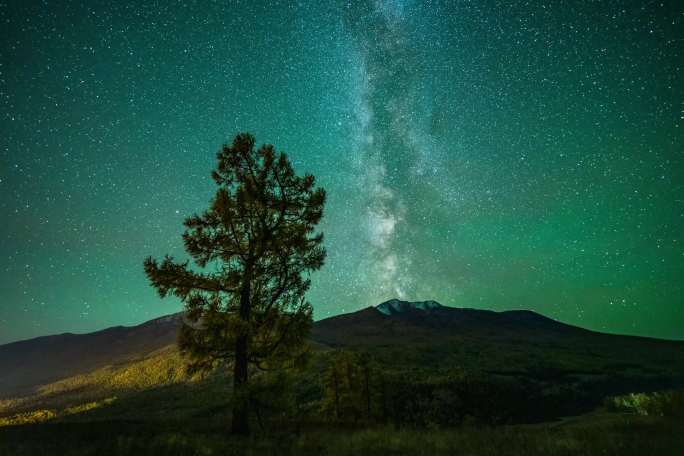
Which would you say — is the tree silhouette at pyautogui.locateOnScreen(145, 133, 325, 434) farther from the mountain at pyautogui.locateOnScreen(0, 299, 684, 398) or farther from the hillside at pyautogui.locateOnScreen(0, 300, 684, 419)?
the mountain at pyautogui.locateOnScreen(0, 299, 684, 398)

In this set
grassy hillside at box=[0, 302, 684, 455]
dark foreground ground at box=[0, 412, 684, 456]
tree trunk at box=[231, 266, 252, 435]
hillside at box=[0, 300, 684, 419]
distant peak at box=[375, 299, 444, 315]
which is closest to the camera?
dark foreground ground at box=[0, 412, 684, 456]

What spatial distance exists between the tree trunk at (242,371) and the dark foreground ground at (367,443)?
1.16 meters

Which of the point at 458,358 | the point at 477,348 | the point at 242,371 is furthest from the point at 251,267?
the point at 477,348

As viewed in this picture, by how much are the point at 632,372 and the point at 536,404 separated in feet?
149

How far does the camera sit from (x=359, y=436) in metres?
9.21

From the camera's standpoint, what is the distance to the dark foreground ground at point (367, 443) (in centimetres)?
704

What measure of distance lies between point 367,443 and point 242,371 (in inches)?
206

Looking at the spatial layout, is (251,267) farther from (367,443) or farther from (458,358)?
(458,358)

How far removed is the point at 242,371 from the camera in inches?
474

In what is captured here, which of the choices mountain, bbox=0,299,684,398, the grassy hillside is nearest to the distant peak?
mountain, bbox=0,299,684,398

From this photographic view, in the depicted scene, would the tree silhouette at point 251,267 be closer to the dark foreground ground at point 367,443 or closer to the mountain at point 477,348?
the dark foreground ground at point 367,443

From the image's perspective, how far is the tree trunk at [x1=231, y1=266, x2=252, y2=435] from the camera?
1085 centimetres

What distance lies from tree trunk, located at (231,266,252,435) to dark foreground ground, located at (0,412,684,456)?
1164 millimetres

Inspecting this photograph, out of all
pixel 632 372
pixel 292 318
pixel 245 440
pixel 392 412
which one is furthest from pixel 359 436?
pixel 632 372
